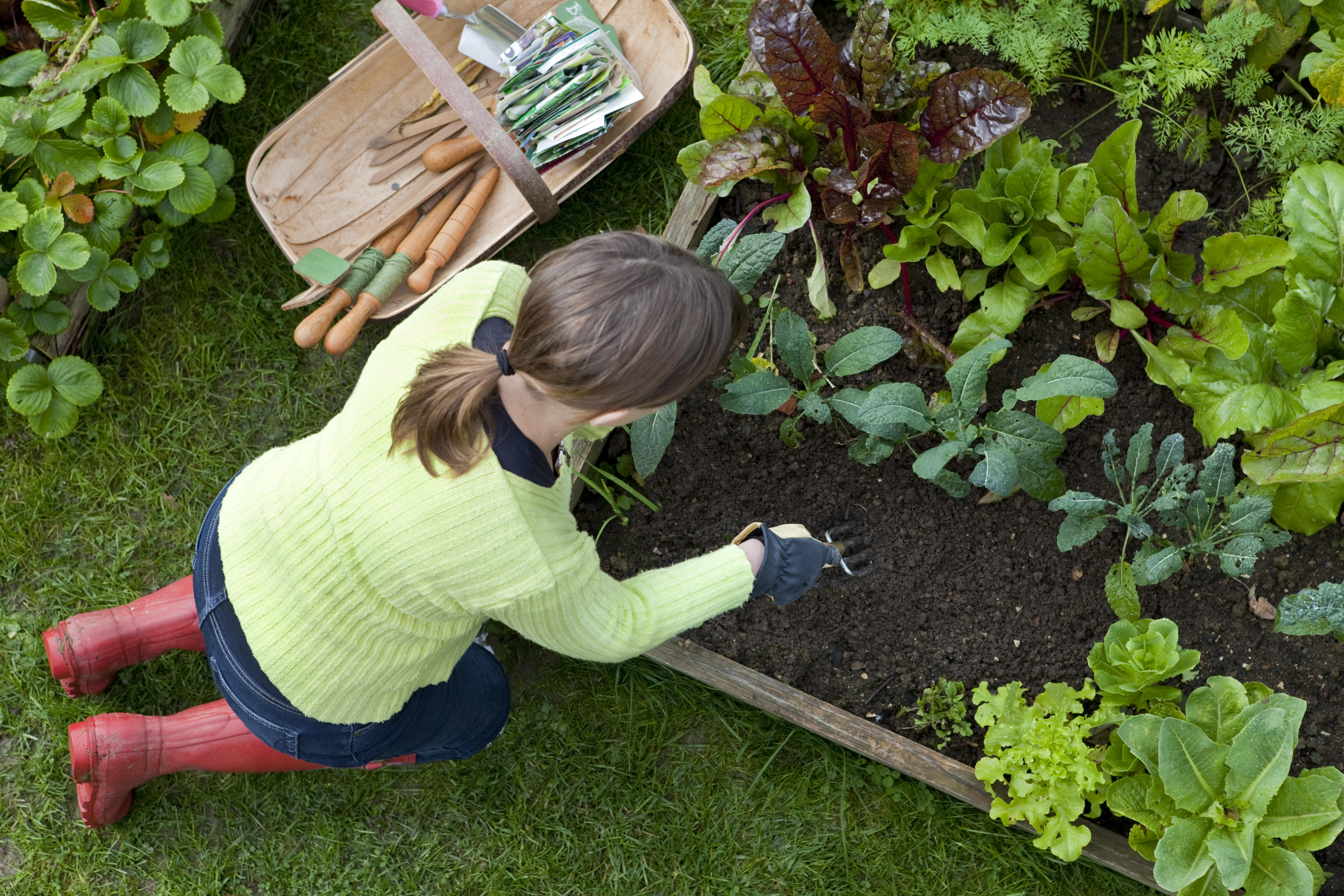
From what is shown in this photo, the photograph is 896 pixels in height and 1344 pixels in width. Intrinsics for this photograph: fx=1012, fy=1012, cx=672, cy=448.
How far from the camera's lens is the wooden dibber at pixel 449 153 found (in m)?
2.67

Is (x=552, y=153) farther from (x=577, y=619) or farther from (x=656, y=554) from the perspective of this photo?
(x=577, y=619)

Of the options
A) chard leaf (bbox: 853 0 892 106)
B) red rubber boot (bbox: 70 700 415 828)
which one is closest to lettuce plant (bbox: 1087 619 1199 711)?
chard leaf (bbox: 853 0 892 106)

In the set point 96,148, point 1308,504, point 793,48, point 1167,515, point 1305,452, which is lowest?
point 1308,504

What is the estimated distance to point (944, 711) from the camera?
2.33 meters

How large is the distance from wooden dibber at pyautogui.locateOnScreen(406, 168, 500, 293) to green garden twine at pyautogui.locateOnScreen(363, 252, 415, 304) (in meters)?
0.03

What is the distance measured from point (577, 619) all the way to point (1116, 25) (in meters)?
1.97

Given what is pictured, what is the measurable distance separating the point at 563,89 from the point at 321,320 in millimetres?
825

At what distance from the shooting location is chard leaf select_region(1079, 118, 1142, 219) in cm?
212

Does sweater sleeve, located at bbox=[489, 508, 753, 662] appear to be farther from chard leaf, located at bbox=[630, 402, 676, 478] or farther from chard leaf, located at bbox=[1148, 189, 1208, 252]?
chard leaf, located at bbox=[1148, 189, 1208, 252]

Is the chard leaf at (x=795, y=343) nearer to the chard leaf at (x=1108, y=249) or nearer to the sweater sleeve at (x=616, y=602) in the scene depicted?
the sweater sleeve at (x=616, y=602)

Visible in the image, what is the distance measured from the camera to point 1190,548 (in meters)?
2.08

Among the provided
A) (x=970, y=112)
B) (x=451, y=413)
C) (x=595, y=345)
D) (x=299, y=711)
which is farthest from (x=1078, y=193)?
(x=299, y=711)

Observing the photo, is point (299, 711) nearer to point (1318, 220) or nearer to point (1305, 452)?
point (1305, 452)

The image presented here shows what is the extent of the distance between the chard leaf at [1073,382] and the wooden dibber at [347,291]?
160cm
